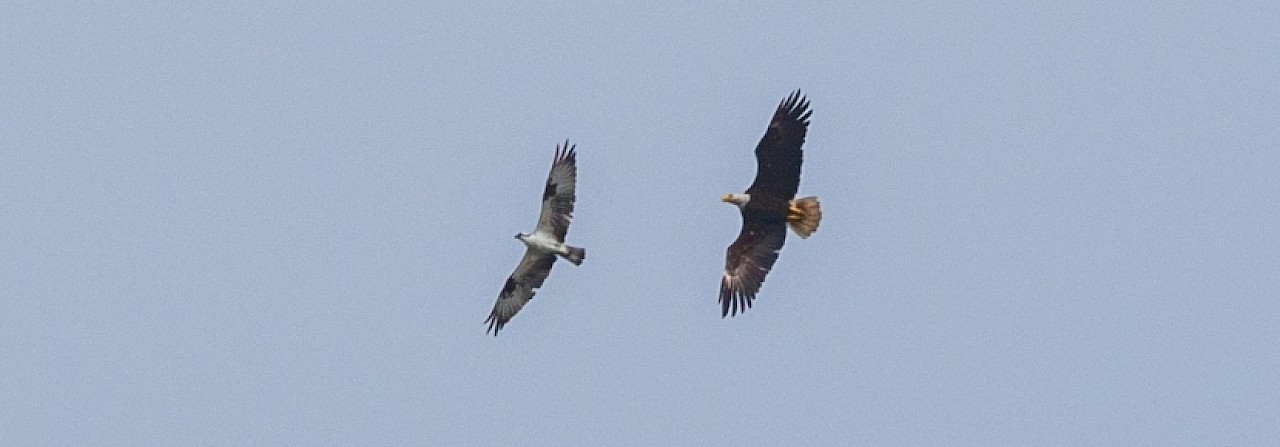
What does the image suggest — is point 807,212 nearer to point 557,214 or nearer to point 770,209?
point 770,209

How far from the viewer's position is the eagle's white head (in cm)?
3981

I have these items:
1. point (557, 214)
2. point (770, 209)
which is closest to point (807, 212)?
point (770, 209)

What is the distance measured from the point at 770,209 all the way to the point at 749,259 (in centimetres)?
87

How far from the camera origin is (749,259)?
40.3 metres

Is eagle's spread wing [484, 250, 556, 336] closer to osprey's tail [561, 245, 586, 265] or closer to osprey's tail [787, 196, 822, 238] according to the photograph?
osprey's tail [561, 245, 586, 265]

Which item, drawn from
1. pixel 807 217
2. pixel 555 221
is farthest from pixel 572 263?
pixel 807 217

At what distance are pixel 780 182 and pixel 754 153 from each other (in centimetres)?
55

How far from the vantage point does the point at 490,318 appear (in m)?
42.3

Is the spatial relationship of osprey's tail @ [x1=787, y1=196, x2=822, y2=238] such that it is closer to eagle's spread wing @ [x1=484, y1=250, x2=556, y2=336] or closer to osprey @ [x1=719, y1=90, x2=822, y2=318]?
osprey @ [x1=719, y1=90, x2=822, y2=318]

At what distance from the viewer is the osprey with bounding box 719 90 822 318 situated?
38.8 meters

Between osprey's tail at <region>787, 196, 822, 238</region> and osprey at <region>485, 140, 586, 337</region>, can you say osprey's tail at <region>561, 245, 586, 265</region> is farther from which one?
osprey's tail at <region>787, 196, 822, 238</region>

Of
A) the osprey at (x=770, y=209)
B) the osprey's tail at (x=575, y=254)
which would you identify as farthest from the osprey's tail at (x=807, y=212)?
the osprey's tail at (x=575, y=254)

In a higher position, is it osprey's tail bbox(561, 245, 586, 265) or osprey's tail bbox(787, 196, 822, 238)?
osprey's tail bbox(787, 196, 822, 238)

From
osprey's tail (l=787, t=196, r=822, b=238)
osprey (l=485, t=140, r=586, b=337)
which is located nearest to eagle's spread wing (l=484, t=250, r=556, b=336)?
osprey (l=485, t=140, r=586, b=337)
